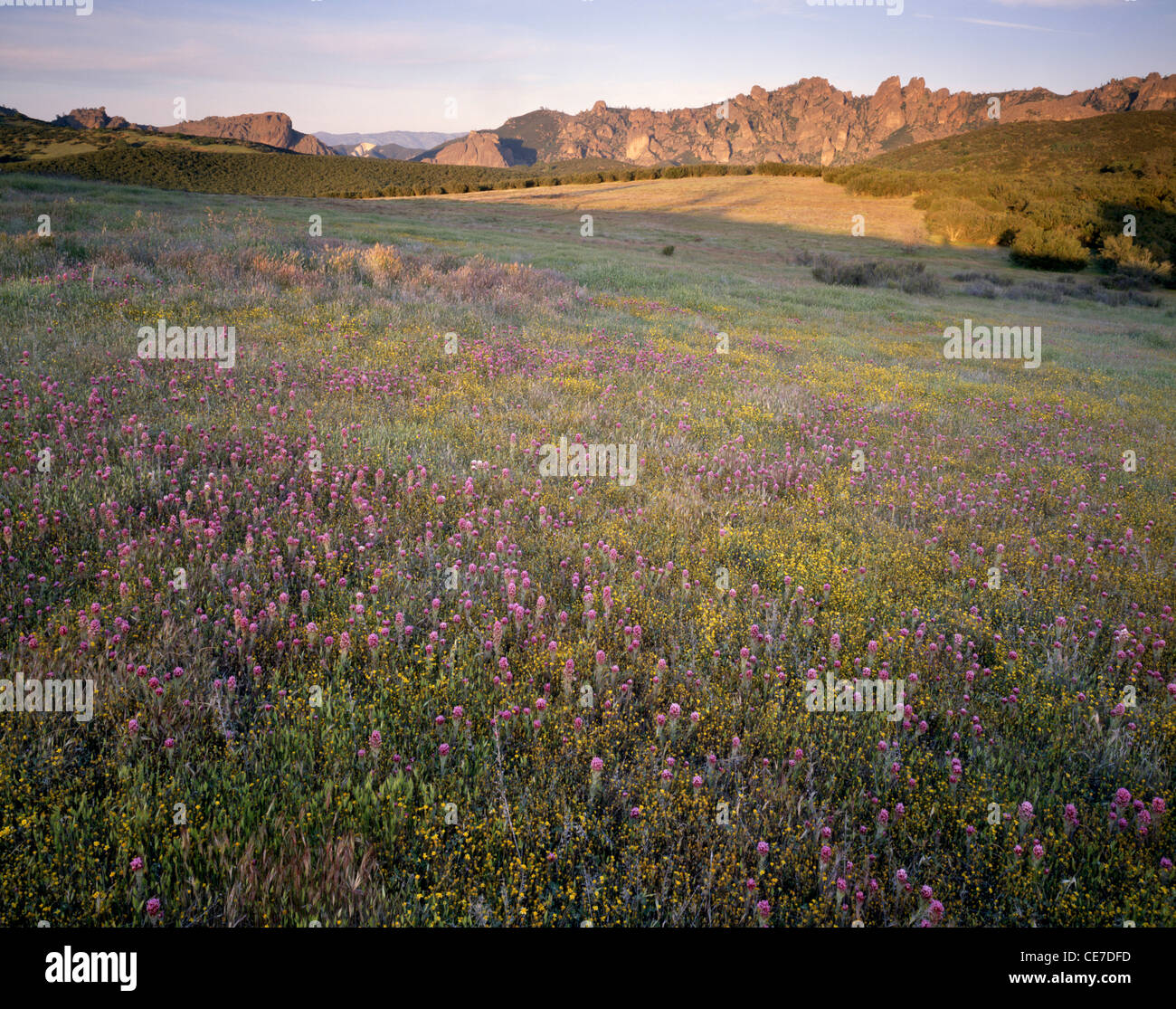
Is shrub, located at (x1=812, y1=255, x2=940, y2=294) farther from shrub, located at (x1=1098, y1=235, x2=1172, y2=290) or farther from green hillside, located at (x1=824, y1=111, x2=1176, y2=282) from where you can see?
green hillside, located at (x1=824, y1=111, x2=1176, y2=282)

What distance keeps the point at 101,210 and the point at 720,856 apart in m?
31.6

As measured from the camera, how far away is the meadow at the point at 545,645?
2611 mm

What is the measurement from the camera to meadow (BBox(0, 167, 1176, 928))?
8.57 ft

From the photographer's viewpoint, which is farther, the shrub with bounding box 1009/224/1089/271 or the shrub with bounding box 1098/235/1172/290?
the shrub with bounding box 1009/224/1089/271

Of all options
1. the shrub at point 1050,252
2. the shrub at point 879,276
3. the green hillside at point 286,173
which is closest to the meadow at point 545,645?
the shrub at point 879,276

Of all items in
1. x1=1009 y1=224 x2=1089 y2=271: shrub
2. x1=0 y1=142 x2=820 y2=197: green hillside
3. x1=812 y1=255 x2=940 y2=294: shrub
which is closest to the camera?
x1=812 y1=255 x2=940 y2=294: shrub

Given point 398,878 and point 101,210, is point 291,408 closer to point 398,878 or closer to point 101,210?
point 398,878

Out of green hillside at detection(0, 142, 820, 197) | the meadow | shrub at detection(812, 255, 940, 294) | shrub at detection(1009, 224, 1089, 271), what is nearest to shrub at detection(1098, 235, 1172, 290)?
shrub at detection(1009, 224, 1089, 271)

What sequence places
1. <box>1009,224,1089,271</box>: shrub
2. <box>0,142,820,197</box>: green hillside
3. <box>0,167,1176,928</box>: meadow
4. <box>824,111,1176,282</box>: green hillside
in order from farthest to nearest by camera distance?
<box>0,142,820,197</box>: green hillside → <box>824,111,1176,282</box>: green hillside → <box>1009,224,1089,271</box>: shrub → <box>0,167,1176,928</box>: meadow

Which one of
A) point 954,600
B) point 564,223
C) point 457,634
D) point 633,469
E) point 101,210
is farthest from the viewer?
point 564,223

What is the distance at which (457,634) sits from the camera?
407 cm

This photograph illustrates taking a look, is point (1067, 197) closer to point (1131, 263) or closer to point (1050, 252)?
point (1050, 252)

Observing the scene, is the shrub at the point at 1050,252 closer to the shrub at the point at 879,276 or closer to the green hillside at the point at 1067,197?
the green hillside at the point at 1067,197
